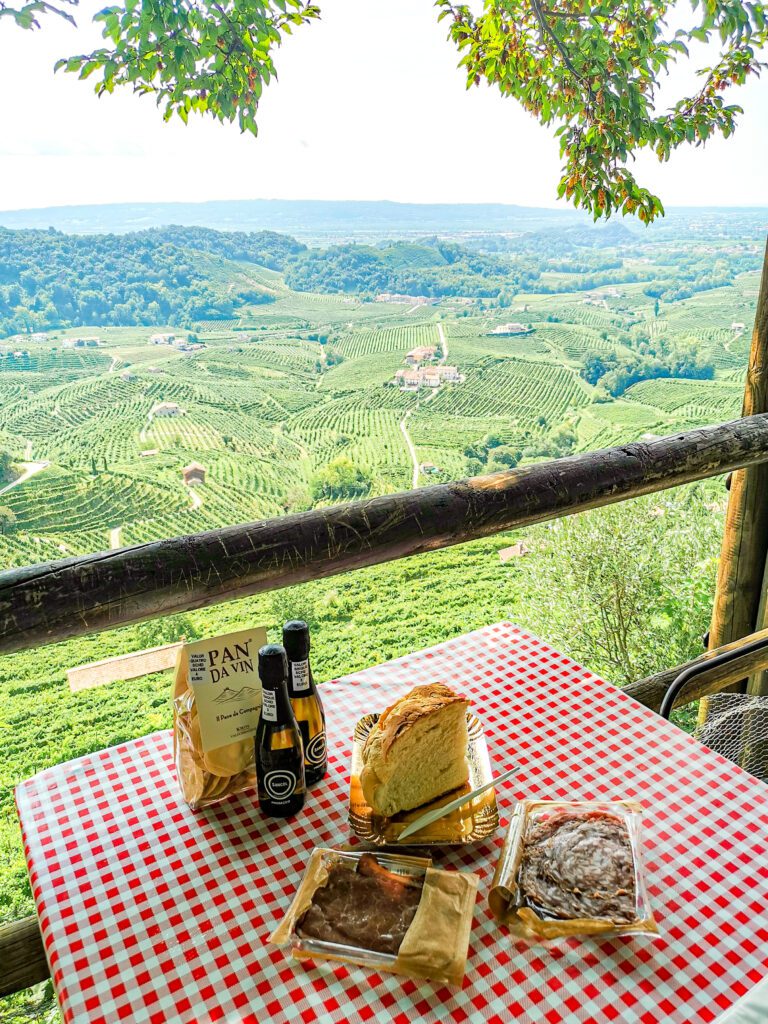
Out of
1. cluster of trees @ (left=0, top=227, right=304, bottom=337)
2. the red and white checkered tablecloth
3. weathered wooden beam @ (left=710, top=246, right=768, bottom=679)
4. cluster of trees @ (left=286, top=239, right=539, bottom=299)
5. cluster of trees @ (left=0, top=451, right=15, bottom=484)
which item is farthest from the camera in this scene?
cluster of trees @ (left=286, top=239, right=539, bottom=299)

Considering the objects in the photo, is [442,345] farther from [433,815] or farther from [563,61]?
[433,815]

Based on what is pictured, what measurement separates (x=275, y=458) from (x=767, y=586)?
29.6 feet

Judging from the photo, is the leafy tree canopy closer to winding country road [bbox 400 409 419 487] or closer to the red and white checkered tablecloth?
the red and white checkered tablecloth

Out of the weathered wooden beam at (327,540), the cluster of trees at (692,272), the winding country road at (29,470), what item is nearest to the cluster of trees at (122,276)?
the winding country road at (29,470)

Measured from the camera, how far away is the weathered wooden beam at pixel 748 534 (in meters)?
1.62

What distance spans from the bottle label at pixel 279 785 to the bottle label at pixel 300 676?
0.28ft

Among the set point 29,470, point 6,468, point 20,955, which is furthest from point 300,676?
point 29,470

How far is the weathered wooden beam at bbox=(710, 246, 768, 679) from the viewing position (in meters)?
1.62

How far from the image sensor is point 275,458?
10.5 m

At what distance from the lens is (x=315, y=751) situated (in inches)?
33.4

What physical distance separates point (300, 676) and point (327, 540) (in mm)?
216

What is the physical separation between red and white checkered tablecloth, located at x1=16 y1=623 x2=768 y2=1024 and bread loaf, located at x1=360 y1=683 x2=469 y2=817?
0.20 feet

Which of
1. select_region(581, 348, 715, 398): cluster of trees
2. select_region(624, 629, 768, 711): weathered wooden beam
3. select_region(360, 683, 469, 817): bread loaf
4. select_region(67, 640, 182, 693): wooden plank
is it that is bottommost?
select_region(67, 640, 182, 693): wooden plank

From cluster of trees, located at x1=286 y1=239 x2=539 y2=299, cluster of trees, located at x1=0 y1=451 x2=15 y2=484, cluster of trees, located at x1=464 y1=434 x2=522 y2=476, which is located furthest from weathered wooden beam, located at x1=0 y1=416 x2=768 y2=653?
cluster of trees, located at x1=286 y1=239 x2=539 y2=299
